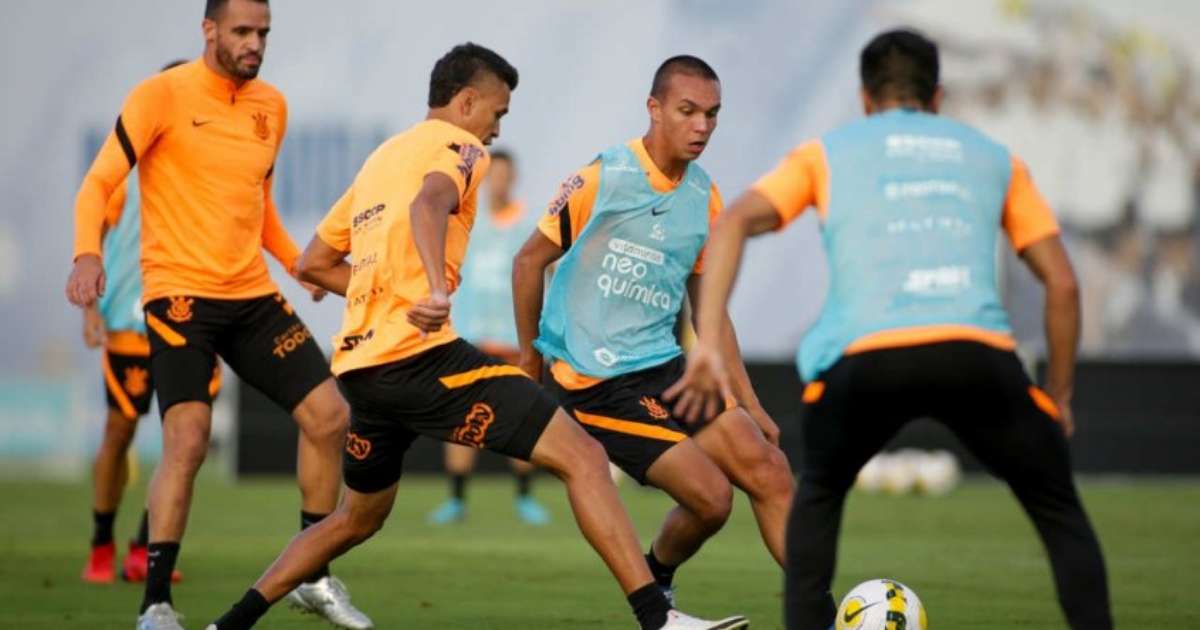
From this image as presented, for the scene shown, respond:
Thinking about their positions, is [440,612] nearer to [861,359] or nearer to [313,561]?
[313,561]

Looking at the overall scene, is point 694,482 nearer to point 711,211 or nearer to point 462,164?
point 711,211

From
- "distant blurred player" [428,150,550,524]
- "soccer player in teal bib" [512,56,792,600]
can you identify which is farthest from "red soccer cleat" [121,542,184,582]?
"distant blurred player" [428,150,550,524]

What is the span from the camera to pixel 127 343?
35.0ft

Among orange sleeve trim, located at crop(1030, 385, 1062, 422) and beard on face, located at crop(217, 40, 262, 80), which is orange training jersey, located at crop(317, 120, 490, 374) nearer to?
beard on face, located at crop(217, 40, 262, 80)

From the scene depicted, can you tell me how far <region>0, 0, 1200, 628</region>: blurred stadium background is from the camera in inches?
776

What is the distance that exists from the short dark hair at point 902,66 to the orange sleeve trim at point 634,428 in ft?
6.92

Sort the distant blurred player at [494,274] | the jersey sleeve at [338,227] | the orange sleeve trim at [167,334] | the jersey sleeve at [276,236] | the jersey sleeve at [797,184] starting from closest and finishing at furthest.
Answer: the jersey sleeve at [797,184], the jersey sleeve at [338,227], the orange sleeve trim at [167,334], the jersey sleeve at [276,236], the distant blurred player at [494,274]

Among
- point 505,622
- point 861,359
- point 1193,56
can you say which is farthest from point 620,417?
point 1193,56

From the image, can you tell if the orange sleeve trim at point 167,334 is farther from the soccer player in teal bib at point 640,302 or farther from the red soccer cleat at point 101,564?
the red soccer cleat at point 101,564

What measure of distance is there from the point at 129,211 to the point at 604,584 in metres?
3.25

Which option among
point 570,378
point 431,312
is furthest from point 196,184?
point 431,312

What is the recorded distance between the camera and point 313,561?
7.32 m

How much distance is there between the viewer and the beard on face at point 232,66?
8383 mm

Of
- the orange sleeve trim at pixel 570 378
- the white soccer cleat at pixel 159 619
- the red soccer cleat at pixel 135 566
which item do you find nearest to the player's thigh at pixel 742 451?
the orange sleeve trim at pixel 570 378
